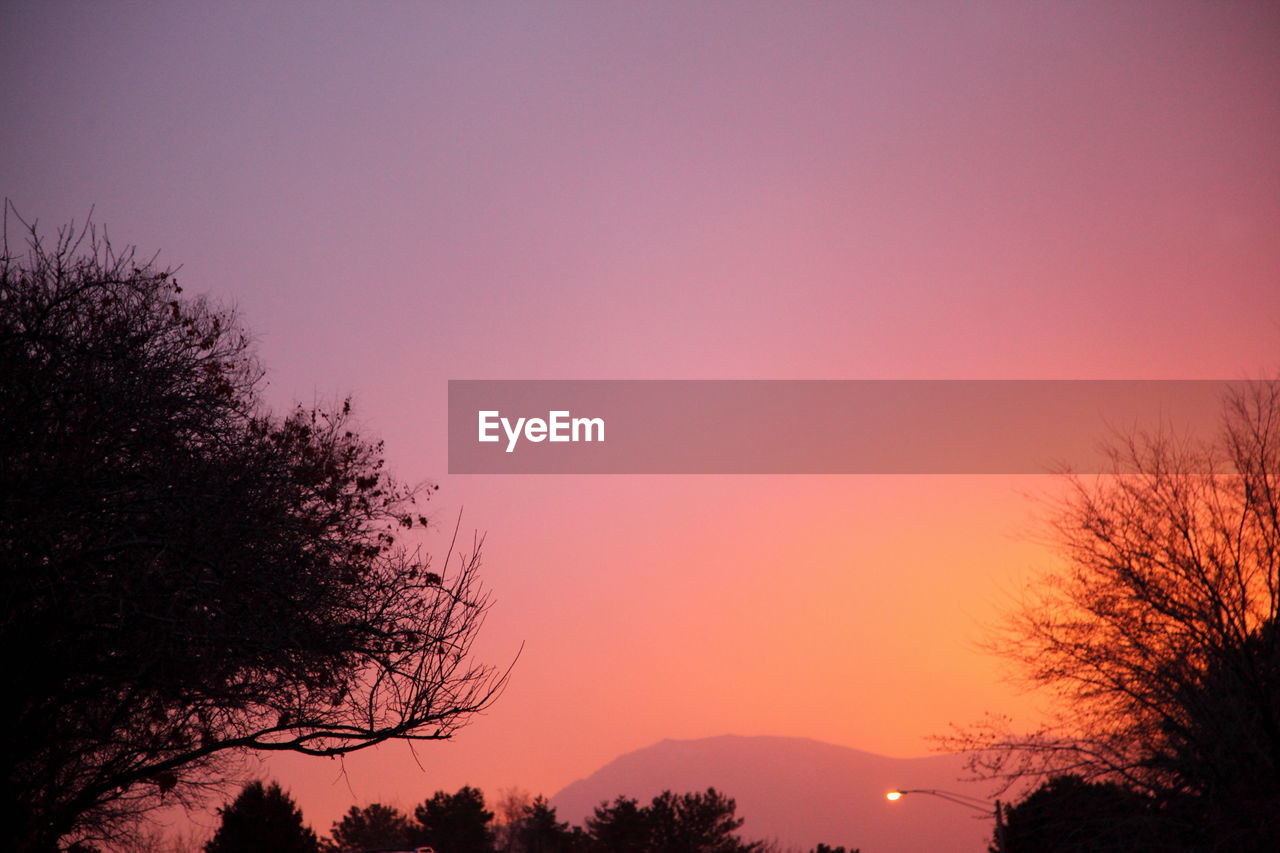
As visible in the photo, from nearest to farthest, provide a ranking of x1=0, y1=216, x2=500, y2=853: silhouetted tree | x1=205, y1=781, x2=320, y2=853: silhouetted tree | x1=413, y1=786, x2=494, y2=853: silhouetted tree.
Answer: x1=0, y1=216, x2=500, y2=853: silhouetted tree
x1=205, y1=781, x2=320, y2=853: silhouetted tree
x1=413, y1=786, x2=494, y2=853: silhouetted tree

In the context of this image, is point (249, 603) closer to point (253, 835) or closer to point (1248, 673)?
point (1248, 673)

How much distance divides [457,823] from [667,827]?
50.4 feet

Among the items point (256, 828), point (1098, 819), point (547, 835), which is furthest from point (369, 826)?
point (1098, 819)

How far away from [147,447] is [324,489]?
6.95 metres

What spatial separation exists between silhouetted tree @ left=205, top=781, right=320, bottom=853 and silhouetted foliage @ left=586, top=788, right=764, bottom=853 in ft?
131

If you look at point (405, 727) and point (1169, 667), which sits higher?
point (1169, 667)

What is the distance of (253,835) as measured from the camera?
1337 inches

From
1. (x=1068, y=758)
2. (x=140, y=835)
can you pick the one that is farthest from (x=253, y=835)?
(x=1068, y=758)

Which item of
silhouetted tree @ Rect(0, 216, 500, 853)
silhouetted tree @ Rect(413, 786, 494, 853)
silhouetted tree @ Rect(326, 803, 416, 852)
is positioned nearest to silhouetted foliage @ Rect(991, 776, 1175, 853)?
silhouetted tree @ Rect(0, 216, 500, 853)

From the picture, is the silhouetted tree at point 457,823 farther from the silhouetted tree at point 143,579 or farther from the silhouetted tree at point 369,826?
the silhouetted tree at point 143,579

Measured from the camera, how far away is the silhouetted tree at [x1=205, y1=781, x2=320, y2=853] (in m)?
33.8

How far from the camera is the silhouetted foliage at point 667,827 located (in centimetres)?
7179

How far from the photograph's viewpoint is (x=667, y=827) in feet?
241

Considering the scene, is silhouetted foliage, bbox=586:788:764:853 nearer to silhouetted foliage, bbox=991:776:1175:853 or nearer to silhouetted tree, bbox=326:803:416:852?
silhouetted tree, bbox=326:803:416:852
